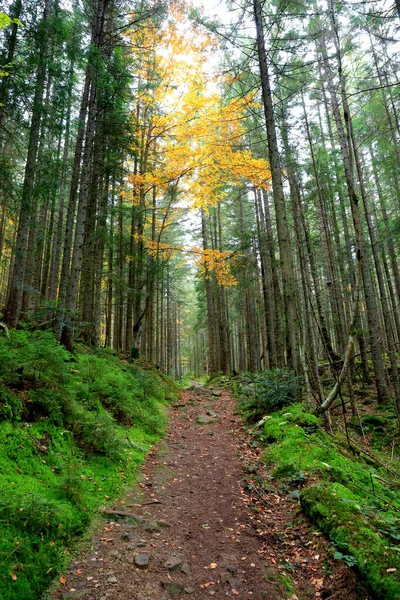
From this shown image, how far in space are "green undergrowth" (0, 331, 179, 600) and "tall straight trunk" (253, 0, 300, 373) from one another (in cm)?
431

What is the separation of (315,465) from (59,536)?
12.4 feet

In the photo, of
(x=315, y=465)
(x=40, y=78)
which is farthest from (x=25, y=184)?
(x=315, y=465)

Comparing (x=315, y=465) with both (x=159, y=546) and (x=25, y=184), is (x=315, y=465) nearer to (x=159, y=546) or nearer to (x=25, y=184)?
(x=159, y=546)

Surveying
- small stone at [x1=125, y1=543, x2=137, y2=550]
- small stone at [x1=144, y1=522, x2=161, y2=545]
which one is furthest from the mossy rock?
small stone at [x1=125, y1=543, x2=137, y2=550]

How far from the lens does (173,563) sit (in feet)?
10.3

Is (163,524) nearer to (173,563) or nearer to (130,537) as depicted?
(130,537)

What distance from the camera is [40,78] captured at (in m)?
8.45

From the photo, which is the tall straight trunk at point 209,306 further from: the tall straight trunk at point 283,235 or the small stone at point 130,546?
the small stone at point 130,546

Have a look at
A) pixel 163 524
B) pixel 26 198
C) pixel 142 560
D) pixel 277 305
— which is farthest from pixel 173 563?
pixel 277 305

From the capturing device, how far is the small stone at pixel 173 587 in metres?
2.78

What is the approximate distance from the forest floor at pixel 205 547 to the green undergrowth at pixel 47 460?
258 millimetres

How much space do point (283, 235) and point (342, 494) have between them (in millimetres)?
6138

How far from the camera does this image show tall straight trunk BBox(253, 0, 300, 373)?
8164 millimetres

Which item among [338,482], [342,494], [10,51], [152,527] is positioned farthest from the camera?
[10,51]
